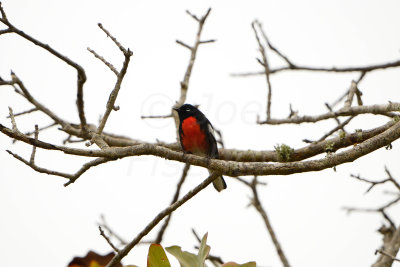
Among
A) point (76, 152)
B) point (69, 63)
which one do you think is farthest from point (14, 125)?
point (69, 63)

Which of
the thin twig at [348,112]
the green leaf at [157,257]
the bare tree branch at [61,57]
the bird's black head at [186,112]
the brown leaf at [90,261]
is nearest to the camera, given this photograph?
the brown leaf at [90,261]

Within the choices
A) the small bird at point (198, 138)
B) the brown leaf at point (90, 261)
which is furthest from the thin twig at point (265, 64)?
the brown leaf at point (90, 261)

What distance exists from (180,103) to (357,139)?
2.47m

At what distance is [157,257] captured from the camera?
5.34 feet

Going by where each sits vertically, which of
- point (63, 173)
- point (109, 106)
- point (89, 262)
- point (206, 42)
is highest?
point (206, 42)

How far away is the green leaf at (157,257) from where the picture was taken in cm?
161

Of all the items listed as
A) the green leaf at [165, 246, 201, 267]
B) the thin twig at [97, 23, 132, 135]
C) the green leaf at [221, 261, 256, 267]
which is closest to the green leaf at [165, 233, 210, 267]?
the green leaf at [165, 246, 201, 267]

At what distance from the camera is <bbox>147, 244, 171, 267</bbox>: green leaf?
1612 mm

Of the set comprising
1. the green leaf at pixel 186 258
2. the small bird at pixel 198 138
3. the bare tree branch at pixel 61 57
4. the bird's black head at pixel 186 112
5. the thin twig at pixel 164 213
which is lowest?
the green leaf at pixel 186 258

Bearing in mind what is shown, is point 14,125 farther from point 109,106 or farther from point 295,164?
point 295,164

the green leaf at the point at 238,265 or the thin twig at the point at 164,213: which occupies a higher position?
the thin twig at the point at 164,213

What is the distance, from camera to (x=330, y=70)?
17.3ft

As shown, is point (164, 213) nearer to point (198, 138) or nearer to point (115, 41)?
point (115, 41)

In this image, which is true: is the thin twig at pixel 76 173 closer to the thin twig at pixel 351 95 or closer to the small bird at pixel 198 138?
the thin twig at pixel 351 95
